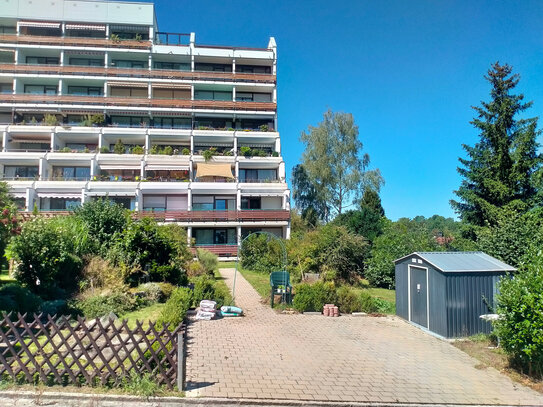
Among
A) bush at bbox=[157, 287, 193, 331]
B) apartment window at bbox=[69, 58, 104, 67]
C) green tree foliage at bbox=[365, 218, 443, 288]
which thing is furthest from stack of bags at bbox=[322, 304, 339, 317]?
apartment window at bbox=[69, 58, 104, 67]

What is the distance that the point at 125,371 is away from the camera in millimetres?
6234

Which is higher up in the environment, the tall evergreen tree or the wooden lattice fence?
the tall evergreen tree

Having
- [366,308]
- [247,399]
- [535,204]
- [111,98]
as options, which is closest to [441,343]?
[366,308]

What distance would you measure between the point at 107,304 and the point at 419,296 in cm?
994

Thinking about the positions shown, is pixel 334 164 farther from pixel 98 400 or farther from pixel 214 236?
pixel 98 400

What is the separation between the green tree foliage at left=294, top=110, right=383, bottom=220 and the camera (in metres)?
42.8

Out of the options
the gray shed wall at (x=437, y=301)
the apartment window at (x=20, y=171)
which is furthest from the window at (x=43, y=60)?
the gray shed wall at (x=437, y=301)

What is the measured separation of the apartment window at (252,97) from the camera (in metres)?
43.7

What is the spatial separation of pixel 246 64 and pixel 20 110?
24856mm

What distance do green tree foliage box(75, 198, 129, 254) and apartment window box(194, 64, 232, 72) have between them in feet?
99.4

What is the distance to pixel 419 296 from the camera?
11.8 meters

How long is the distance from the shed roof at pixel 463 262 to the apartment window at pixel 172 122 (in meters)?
34.8

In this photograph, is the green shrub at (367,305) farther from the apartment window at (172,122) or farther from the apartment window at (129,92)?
the apartment window at (129,92)

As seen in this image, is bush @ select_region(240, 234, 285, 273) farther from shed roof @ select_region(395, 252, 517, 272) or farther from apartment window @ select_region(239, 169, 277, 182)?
shed roof @ select_region(395, 252, 517, 272)
